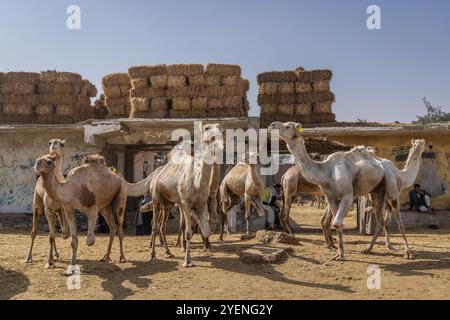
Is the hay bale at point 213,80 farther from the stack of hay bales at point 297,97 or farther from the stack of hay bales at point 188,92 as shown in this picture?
the stack of hay bales at point 297,97

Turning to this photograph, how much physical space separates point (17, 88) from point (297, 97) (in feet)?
37.2

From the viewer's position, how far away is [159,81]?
17.5 metres

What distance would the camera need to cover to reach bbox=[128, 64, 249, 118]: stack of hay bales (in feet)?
56.1

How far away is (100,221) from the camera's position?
55.6ft

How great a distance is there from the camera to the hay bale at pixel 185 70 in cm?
1736

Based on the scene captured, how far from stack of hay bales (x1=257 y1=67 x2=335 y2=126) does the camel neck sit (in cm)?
845

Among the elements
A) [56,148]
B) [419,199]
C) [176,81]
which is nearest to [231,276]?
[56,148]

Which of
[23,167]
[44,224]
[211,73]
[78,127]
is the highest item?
[211,73]

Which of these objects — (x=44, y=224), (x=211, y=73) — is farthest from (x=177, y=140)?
(x=44, y=224)

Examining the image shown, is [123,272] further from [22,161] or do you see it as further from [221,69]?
[22,161]

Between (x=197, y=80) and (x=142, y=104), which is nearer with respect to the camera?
(x=197, y=80)

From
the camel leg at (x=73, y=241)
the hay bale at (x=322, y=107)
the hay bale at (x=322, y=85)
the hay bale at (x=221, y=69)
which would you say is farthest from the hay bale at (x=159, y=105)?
the camel leg at (x=73, y=241)

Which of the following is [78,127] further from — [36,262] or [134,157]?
[36,262]
